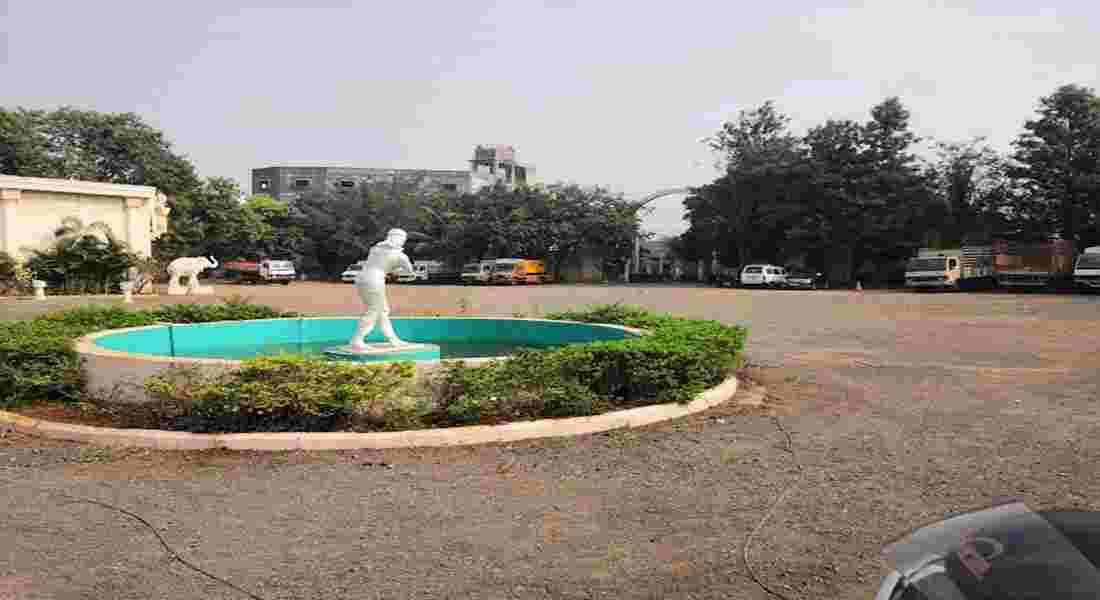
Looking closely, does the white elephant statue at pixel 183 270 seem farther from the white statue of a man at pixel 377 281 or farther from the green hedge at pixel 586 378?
the green hedge at pixel 586 378

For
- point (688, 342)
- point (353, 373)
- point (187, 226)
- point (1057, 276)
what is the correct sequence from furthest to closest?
1. point (187, 226)
2. point (1057, 276)
3. point (688, 342)
4. point (353, 373)

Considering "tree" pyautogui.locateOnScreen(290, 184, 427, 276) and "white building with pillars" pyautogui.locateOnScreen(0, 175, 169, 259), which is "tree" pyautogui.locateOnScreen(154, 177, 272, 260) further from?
"white building with pillars" pyautogui.locateOnScreen(0, 175, 169, 259)

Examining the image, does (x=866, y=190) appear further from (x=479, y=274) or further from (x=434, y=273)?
(x=434, y=273)

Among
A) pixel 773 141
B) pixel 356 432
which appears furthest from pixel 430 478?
pixel 773 141

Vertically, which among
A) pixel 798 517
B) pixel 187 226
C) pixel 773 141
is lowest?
pixel 798 517

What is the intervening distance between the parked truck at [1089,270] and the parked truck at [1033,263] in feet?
8.35

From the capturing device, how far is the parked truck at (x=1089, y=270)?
31859 mm

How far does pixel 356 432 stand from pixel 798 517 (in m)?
3.33

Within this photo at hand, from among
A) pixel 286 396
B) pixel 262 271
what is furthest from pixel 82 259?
pixel 286 396

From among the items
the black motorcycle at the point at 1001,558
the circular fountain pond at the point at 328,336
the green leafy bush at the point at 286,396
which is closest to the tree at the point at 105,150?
the circular fountain pond at the point at 328,336

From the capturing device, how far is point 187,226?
47844mm

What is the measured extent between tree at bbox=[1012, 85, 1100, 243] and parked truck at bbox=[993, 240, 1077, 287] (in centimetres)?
124

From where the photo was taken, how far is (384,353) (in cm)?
892

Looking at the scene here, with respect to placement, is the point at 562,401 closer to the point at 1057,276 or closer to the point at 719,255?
the point at 1057,276
